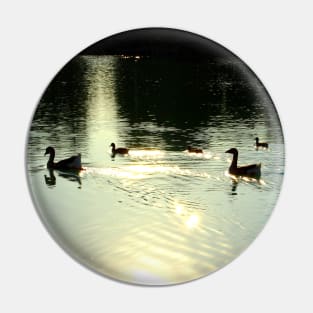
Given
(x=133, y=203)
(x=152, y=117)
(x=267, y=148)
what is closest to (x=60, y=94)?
(x=152, y=117)

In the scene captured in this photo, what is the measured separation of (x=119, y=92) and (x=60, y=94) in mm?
324

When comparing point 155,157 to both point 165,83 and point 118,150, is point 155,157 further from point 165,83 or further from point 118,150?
point 165,83

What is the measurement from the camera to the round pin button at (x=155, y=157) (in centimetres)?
300

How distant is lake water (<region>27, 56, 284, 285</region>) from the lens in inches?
118

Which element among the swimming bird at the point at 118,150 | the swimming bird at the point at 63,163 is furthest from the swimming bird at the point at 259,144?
the swimming bird at the point at 63,163

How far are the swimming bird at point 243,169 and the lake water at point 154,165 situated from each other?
0.10ft

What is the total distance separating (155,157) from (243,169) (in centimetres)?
50

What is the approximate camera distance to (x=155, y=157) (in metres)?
3.07

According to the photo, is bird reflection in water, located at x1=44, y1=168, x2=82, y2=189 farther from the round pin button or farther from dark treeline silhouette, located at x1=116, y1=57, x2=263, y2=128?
dark treeline silhouette, located at x1=116, y1=57, x2=263, y2=128

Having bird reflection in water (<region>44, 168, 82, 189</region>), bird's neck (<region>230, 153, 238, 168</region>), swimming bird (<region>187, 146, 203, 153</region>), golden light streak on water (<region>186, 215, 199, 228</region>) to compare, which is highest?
swimming bird (<region>187, 146, 203, 153</region>)

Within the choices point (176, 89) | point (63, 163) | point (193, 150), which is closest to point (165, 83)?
point (176, 89)

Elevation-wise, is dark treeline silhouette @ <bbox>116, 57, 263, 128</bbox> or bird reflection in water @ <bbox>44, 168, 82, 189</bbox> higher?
dark treeline silhouette @ <bbox>116, 57, 263, 128</bbox>

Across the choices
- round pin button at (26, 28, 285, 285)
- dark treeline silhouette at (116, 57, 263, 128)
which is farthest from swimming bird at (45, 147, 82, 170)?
dark treeline silhouette at (116, 57, 263, 128)

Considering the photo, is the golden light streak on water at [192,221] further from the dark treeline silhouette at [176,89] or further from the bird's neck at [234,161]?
the dark treeline silhouette at [176,89]
